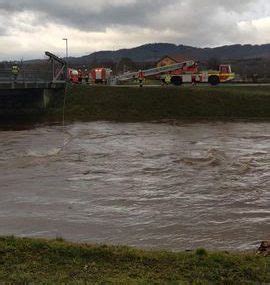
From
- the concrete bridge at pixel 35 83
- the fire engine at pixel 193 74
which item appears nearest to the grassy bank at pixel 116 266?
the concrete bridge at pixel 35 83

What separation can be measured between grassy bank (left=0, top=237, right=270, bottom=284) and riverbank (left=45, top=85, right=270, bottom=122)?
1284 inches

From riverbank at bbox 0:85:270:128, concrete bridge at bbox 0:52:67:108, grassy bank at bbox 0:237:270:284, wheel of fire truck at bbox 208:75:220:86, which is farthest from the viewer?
wheel of fire truck at bbox 208:75:220:86

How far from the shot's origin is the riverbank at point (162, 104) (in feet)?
141

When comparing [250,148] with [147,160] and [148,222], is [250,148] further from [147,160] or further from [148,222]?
[148,222]

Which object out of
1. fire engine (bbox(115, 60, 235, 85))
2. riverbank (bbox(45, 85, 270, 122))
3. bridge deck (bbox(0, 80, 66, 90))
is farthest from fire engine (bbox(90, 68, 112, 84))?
bridge deck (bbox(0, 80, 66, 90))

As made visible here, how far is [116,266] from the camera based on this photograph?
9.38 metres

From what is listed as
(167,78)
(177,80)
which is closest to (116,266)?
(177,80)

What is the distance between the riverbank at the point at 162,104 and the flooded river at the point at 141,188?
26.8 ft

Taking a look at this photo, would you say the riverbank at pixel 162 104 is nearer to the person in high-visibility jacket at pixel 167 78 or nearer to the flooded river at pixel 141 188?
the person in high-visibility jacket at pixel 167 78

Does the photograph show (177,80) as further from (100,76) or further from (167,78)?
(100,76)

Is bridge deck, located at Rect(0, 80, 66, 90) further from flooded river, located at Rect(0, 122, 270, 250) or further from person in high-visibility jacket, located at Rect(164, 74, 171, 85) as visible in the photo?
person in high-visibility jacket, located at Rect(164, 74, 171, 85)

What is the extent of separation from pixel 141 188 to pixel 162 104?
1007 inches

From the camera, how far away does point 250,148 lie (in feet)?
94.0

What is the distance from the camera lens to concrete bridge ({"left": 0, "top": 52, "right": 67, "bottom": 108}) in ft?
136
